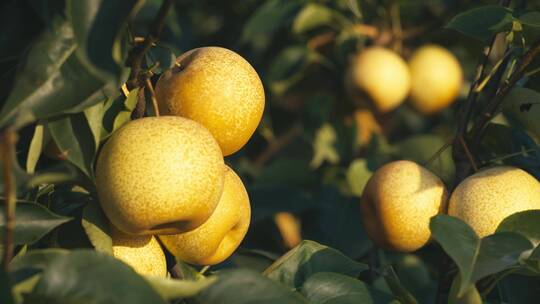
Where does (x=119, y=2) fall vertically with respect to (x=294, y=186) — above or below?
above

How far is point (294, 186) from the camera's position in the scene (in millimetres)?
2348

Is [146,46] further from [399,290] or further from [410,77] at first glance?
[410,77]

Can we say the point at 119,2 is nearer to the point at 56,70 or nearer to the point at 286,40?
the point at 56,70

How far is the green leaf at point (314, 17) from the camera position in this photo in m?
2.50

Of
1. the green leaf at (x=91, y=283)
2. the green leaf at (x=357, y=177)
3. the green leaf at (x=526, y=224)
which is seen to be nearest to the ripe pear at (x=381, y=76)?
the green leaf at (x=357, y=177)

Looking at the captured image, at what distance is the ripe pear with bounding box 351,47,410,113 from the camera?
2422 mm

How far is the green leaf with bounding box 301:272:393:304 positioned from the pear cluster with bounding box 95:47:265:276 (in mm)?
156

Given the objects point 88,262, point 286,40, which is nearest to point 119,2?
point 88,262

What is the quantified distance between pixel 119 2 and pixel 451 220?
0.56 metres

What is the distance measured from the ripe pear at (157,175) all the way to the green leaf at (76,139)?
0.02 meters

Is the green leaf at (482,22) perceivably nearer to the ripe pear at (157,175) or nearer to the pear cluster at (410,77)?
the ripe pear at (157,175)

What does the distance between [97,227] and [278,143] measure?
1672 mm

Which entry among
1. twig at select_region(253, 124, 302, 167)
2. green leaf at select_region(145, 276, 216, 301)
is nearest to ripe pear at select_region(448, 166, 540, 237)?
green leaf at select_region(145, 276, 216, 301)

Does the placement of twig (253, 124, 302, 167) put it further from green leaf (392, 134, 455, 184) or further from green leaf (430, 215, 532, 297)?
green leaf (430, 215, 532, 297)
